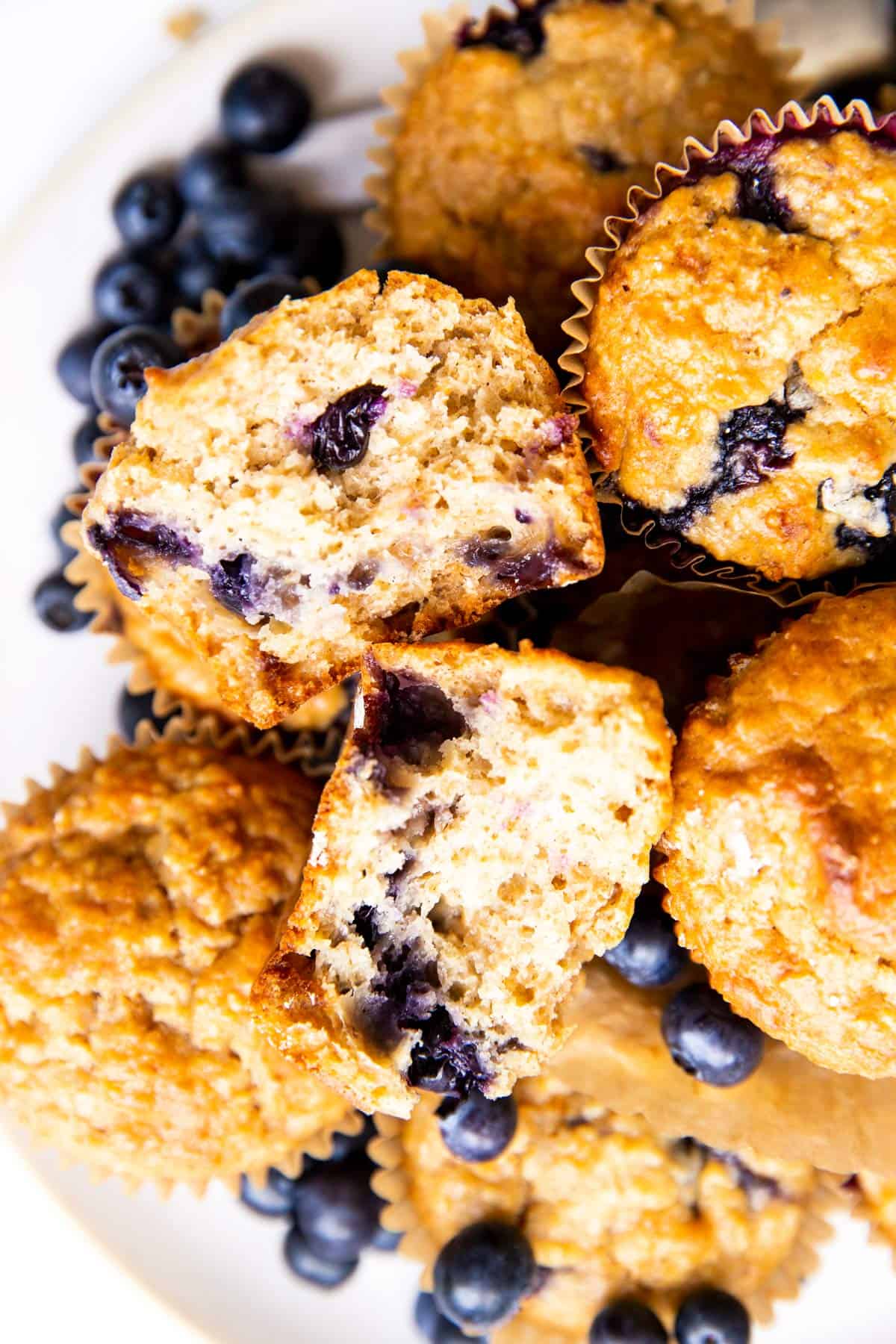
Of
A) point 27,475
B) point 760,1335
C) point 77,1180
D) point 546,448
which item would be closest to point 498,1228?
point 760,1335

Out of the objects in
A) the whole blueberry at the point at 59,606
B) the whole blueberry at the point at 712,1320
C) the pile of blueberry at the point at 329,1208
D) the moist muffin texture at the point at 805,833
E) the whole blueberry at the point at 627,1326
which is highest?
the whole blueberry at the point at 59,606

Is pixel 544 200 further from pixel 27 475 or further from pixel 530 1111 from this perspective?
pixel 530 1111

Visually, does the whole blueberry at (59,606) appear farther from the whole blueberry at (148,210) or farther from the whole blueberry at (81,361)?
the whole blueberry at (148,210)

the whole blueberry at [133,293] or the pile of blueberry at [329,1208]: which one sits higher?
the whole blueberry at [133,293]

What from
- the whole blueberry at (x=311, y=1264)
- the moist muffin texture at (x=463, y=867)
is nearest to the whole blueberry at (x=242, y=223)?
the moist muffin texture at (x=463, y=867)

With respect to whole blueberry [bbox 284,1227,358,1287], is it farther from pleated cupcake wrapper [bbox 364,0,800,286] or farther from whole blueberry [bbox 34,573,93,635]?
pleated cupcake wrapper [bbox 364,0,800,286]
